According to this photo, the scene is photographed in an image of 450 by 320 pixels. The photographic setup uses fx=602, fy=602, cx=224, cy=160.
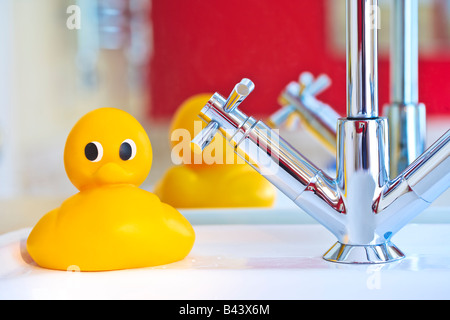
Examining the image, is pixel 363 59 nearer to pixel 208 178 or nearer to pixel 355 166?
pixel 355 166

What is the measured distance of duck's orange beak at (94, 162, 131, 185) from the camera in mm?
500

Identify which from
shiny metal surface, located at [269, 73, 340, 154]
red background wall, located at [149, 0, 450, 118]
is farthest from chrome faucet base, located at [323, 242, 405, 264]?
red background wall, located at [149, 0, 450, 118]

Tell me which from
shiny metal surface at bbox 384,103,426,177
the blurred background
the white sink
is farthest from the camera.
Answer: the blurred background

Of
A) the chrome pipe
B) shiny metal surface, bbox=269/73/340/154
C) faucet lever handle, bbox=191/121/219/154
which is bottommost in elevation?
faucet lever handle, bbox=191/121/219/154

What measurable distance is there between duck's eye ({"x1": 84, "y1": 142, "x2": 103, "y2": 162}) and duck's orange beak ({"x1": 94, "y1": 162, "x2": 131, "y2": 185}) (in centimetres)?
1

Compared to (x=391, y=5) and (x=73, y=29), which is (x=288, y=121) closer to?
(x=391, y=5)

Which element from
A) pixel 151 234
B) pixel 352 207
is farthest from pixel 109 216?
pixel 352 207

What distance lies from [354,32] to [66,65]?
484 mm

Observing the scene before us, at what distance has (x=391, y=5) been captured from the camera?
71 cm

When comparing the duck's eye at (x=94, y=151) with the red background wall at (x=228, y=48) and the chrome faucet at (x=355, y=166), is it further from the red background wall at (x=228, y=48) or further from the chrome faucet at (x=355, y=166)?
the red background wall at (x=228, y=48)

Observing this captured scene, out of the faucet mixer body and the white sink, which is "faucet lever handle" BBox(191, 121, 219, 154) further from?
the white sink

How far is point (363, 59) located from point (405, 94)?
215 mm
